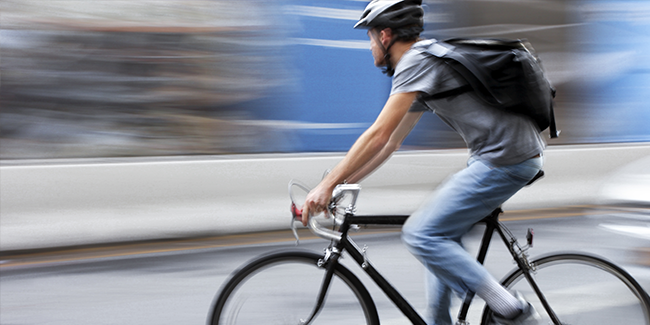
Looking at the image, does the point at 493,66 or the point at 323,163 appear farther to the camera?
the point at 323,163

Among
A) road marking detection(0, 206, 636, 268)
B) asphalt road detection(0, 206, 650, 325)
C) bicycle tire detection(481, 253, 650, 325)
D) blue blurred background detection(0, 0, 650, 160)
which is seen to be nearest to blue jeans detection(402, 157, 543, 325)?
asphalt road detection(0, 206, 650, 325)

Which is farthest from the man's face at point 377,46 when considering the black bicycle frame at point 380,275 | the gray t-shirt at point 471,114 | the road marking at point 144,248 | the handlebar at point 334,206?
the road marking at point 144,248

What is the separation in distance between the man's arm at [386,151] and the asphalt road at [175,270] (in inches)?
19.4

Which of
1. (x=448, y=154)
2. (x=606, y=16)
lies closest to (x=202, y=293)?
(x=448, y=154)

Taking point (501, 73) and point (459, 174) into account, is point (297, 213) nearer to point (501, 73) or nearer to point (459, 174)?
point (459, 174)

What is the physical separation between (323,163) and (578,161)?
12.0 ft

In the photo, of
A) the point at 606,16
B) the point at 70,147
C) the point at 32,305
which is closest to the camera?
the point at 32,305

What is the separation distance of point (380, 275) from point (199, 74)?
4843 millimetres

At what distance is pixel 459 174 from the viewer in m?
2.77

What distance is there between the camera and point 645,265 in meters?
4.16

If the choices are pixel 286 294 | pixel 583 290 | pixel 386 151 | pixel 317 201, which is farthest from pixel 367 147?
pixel 583 290

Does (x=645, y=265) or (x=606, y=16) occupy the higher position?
(x=606, y=16)

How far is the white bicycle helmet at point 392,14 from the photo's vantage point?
8.71ft

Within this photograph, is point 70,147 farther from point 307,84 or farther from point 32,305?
point 307,84
